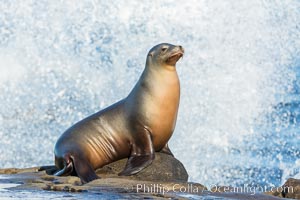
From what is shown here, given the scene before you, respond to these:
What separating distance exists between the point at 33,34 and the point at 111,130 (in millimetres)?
14076

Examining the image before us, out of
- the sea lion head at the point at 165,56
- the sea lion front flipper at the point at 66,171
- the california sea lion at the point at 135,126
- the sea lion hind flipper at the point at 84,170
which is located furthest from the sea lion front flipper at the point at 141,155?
the sea lion head at the point at 165,56

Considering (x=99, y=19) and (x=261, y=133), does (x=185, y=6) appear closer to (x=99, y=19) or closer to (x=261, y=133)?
(x=99, y=19)

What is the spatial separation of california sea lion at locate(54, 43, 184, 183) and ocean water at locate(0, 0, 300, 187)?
7244 millimetres

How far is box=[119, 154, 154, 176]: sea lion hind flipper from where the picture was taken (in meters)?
8.33

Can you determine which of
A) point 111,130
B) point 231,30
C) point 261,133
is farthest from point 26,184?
point 231,30

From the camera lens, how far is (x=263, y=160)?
2017cm

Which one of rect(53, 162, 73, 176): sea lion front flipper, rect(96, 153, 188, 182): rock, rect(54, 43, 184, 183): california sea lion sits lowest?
rect(96, 153, 188, 182): rock

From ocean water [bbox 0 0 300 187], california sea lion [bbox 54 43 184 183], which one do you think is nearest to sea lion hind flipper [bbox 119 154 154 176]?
california sea lion [bbox 54 43 184 183]

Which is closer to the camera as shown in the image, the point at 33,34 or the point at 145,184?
the point at 145,184

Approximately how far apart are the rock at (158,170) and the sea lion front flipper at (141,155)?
62mm

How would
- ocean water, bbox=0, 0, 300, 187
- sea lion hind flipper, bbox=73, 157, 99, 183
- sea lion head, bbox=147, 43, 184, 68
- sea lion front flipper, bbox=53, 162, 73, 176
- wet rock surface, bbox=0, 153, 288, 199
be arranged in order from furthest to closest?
ocean water, bbox=0, 0, 300, 187 < sea lion head, bbox=147, 43, 184, 68 < sea lion front flipper, bbox=53, 162, 73, 176 < sea lion hind flipper, bbox=73, 157, 99, 183 < wet rock surface, bbox=0, 153, 288, 199

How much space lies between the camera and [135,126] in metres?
8.96

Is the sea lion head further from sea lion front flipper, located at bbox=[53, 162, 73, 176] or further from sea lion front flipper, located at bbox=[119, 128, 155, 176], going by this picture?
sea lion front flipper, located at bbox=[53, 162, 73, 176]

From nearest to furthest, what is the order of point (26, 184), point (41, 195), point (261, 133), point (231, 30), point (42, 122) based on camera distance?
point (41, 195) → point (26, 184) → point (42, 122) → point (261, 133) → point (231, 30)
